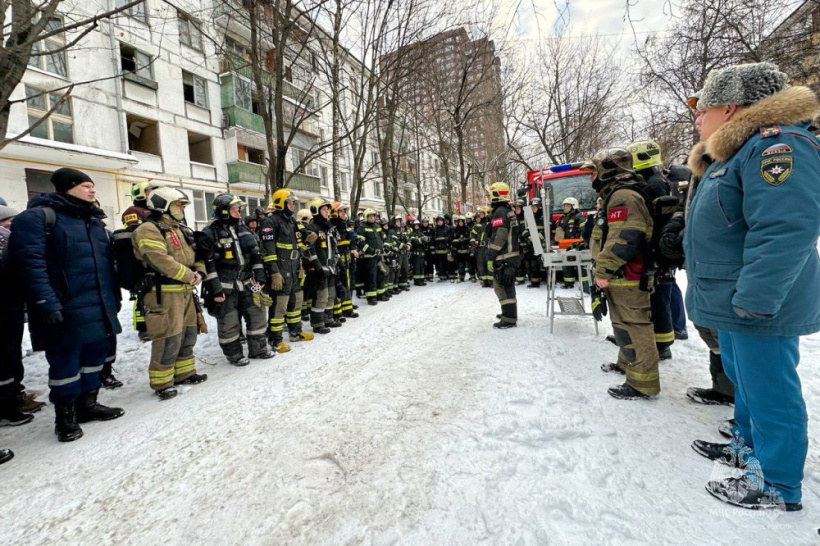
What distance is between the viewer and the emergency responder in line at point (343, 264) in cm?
720

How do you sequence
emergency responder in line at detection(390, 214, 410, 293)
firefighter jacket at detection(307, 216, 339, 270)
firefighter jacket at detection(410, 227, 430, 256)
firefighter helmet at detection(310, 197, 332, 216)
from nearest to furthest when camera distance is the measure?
firefighter jacket at detection(307, 216, 339, 270), firefighter helmet at detection(310, 197, 332, 216), emergency responder in line at detection(390, 214, 410, 293), firefighter jacket at detection(410, 227, 430, 256)

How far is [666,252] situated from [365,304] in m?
7.07

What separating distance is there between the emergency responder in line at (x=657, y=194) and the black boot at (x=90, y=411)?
524 centimetres

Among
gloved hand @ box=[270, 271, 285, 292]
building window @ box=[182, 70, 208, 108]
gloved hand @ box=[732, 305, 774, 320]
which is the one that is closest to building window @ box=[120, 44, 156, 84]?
building window @ box=[182, 70, 208, 108]

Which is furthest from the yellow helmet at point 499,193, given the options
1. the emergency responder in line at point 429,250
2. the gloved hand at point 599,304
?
the emergency responder in line at point 429,250

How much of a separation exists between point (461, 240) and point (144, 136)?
15.0 meters

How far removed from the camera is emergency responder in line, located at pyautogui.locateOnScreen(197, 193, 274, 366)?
4.52 metres

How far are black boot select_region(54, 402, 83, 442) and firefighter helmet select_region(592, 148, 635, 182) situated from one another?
514 cm

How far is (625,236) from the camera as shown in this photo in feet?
10.0

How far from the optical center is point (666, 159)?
71.1 ft

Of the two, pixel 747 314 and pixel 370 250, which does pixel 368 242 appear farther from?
pixel 747 314

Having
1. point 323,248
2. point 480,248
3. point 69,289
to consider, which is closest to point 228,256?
point 69,289

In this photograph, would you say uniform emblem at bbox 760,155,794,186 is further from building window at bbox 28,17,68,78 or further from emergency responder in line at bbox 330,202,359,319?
building window at bbox 28,17,68,78

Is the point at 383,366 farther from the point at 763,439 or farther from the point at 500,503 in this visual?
the point at 763,439
